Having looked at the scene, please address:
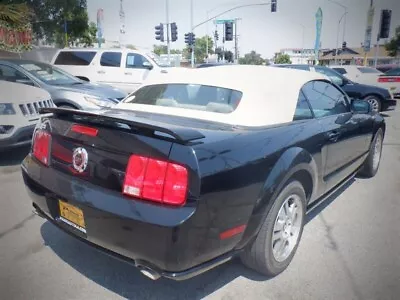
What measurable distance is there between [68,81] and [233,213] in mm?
6459

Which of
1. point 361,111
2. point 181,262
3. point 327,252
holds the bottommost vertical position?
point 327,252

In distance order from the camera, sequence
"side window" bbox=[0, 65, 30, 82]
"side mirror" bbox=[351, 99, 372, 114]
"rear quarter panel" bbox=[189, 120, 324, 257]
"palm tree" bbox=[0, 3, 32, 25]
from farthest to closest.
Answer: "palm tree" bbox=[0, 3, 32, 25]
"side window" bbox=[0, 65, 30, 82]
"side mirror" bbox=[351, 99, 372, 114]
"rear quarter panel" bbox=[189, 120, 324, 257]

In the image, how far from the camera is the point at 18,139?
4996 mm

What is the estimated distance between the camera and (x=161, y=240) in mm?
1870

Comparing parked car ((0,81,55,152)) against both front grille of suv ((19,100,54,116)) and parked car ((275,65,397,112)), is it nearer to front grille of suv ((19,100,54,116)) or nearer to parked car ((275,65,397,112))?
front grille of suv ((19,100,54,116))

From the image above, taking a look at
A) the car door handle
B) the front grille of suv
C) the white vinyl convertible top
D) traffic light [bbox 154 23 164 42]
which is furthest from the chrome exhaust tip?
traffic light [bbox 154 23 164 42]

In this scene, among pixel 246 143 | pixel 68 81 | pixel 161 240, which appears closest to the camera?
pixel 161 240

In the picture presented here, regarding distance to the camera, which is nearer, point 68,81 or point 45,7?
point 68,81

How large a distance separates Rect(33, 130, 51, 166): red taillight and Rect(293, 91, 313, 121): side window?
2008mm

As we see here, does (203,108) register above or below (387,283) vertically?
above

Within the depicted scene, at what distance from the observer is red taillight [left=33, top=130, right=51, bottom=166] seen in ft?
8.30

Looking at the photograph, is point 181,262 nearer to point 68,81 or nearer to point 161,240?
point 161,240

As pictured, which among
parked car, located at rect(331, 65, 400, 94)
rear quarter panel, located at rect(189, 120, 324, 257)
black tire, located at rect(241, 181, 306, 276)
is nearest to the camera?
rear quarter panel, located at rect(189, 120, 324, 257)

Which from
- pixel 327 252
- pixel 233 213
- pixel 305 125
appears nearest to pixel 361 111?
pixel 305 125
